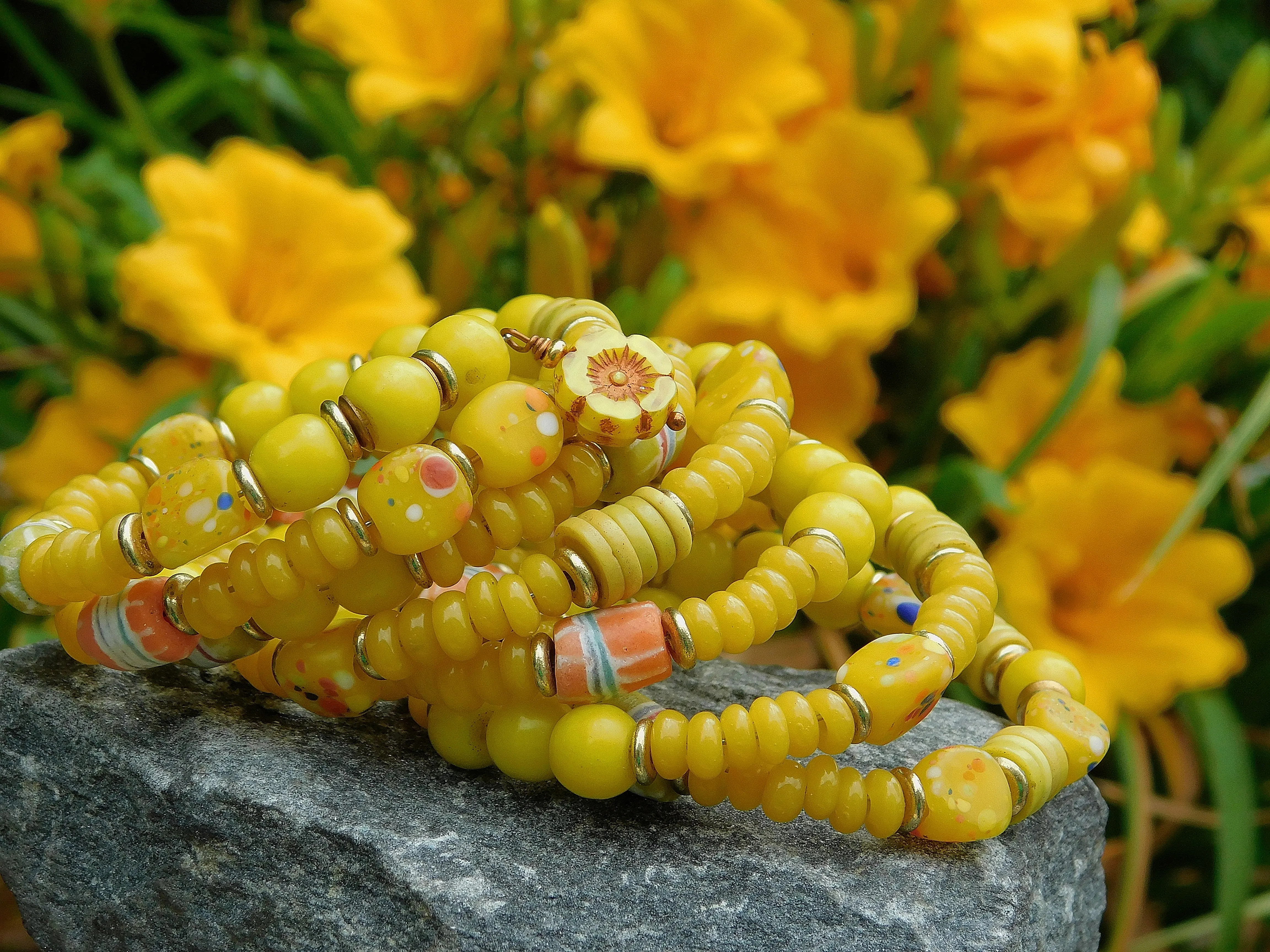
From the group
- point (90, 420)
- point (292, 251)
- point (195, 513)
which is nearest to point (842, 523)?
point (195, 513)

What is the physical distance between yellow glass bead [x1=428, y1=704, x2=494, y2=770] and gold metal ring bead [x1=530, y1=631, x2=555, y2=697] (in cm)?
6

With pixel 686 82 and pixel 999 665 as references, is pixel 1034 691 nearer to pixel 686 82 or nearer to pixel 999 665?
pixel 999 665

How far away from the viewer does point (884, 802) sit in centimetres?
51

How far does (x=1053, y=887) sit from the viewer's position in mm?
581

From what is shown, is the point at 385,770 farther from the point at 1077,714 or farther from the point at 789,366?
the point at 789,366

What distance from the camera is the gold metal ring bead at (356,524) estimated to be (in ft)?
1.65

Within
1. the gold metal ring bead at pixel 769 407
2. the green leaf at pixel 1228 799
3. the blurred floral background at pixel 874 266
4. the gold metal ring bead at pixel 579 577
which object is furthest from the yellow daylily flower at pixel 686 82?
the green leaf at pixel 1228 799

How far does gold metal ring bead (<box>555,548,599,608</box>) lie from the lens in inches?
19.8

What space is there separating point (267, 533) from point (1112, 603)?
681mm

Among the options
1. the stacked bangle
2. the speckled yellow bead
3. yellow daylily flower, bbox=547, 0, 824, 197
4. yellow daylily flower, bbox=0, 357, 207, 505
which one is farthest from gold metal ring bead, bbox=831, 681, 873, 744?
yellow daylily flower, bbox=0, 357, 207, 505

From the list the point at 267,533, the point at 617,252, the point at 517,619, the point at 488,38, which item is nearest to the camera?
the point at 517,619

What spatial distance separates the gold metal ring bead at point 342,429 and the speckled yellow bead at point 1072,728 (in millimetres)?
359

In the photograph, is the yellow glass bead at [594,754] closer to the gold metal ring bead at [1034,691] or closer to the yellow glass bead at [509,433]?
the yellow glass bead at [509,433]

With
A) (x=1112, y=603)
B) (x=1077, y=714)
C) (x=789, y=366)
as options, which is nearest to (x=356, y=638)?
(x=1077, y=714)
